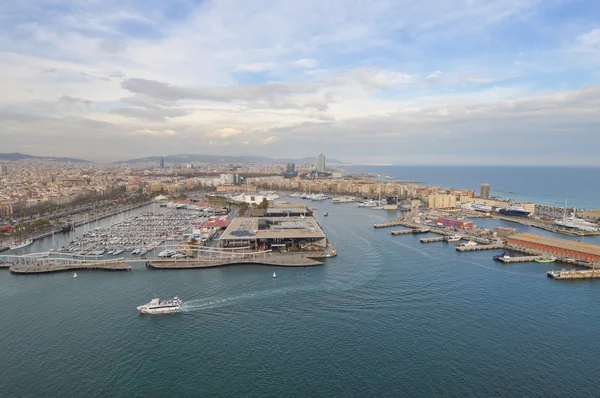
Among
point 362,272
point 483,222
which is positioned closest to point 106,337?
point 362,272

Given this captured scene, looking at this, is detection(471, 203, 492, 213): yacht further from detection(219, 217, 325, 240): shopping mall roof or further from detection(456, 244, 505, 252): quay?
detection(219, 217, 325, 240): shopping mall roof

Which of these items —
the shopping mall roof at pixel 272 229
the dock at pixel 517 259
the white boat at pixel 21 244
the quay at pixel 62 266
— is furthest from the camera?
the white boat at pixel 21 244

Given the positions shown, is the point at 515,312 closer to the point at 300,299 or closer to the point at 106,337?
the point at 300,299

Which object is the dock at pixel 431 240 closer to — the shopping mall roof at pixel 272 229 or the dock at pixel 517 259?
the dock at pixel 517 259

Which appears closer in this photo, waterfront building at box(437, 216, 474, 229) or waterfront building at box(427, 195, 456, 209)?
waterfront building at box(437, 216, 474, 229)

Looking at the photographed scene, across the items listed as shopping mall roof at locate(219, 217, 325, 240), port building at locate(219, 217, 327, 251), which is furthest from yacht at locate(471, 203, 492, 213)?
port building at locate(219, 217, 327, 251)

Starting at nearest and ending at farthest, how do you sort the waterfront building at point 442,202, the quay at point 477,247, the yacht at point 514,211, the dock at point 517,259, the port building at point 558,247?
the port building at point 558,247, the dock at point 517,259, the quay at point 477,247, the yacht at point 514,211, the waterfront building at point 442,202

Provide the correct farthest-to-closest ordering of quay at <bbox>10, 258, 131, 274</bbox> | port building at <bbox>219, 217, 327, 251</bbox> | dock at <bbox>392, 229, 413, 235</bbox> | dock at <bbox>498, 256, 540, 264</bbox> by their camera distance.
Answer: dock at <bbox>392, 229, 413, 235</bbox> → port building at <bbox>219, 217, 327, 251</bbox> → dock at <bbox>498, 256, 540, 264</bbox> → quay at <bbox>10, 258, 131, 274</bbox>

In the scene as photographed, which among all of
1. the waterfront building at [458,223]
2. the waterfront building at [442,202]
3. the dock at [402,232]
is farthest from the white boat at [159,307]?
the waterfront building at [442,202]
